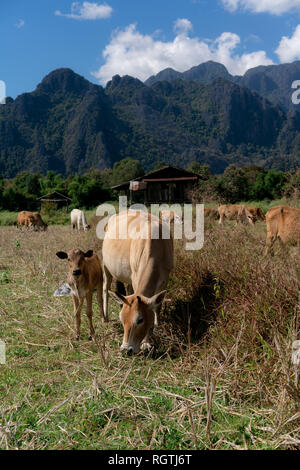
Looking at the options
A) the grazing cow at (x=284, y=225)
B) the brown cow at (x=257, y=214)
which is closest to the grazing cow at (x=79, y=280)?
the grazing cow at (x=284, y=225)

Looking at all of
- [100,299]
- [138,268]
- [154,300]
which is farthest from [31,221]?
[154,300]

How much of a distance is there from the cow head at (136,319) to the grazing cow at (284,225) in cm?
543

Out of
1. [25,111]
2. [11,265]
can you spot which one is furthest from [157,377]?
[25,111]

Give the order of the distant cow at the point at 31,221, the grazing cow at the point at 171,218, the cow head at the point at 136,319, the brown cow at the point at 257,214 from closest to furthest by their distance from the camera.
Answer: the cow head at the point at 136,319
the grazing cow at the point at 171,218
the brown cow at the point at 257,214
the distant cow at the point at 31,221

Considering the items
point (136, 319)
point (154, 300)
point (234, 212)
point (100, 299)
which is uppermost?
point (234, 212)

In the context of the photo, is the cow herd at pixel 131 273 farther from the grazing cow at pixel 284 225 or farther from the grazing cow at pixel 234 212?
the grazing cow at pixel 234 212

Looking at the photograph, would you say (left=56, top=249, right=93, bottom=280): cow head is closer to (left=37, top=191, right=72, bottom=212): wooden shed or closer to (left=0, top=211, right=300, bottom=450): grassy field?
(left=0, top=211, right=300, bottom=450): grassy field

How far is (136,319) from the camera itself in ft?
12.4

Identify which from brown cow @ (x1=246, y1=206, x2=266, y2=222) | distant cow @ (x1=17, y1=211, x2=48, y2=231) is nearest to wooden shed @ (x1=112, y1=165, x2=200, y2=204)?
distant cow @ (x1=17, y1=211, x2=48, y2=231)

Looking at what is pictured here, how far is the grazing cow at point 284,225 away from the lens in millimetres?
8541

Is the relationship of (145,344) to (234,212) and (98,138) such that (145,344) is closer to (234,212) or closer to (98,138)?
(234,212)

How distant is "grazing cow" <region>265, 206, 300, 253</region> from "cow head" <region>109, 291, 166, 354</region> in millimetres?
5426

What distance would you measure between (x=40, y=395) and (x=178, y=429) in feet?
4.67

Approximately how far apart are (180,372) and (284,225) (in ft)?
20.4
